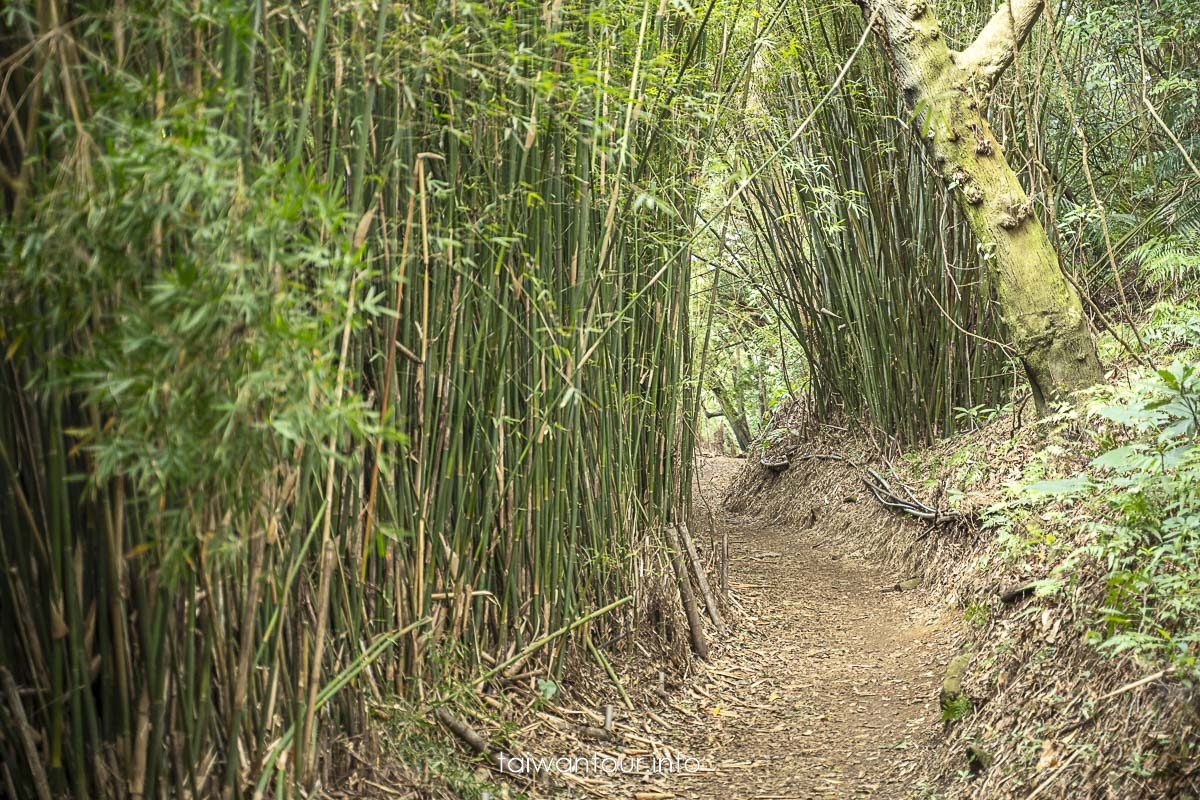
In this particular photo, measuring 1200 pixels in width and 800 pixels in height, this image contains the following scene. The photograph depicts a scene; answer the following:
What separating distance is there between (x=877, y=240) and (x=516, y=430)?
336 cm

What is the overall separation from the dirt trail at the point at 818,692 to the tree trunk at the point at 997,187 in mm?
1022

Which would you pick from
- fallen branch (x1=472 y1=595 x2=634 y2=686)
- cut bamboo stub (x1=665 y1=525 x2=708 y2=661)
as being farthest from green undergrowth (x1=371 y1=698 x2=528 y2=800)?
cut bamboo stub (x1=665 y1=525 x2=708 y2=661)

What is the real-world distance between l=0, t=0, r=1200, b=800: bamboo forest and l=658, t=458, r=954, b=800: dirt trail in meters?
0.02

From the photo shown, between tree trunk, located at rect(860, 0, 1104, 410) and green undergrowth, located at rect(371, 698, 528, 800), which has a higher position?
tree trunk, located at rect(860, 0, 1104, 410)

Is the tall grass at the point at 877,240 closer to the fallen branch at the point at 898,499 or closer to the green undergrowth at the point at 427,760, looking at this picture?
the fallen branch at the point at 898,499

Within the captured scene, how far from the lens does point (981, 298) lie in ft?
15.1

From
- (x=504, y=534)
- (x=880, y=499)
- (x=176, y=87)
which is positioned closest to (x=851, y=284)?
(x=880, y=499)

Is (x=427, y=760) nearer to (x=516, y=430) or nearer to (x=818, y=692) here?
(x=516, y=430)

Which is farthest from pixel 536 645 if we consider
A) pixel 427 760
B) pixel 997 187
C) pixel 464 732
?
pixel 997 187

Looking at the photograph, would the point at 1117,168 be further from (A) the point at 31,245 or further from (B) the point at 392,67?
(A) the point at 31,245

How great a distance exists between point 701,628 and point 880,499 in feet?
6.34

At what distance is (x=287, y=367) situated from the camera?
1.14m

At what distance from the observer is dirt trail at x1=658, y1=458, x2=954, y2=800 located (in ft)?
8.11

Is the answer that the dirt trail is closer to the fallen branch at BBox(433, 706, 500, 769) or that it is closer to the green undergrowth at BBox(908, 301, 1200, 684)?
the green undergrowth at BBox(908, 301, 1200, 684)
